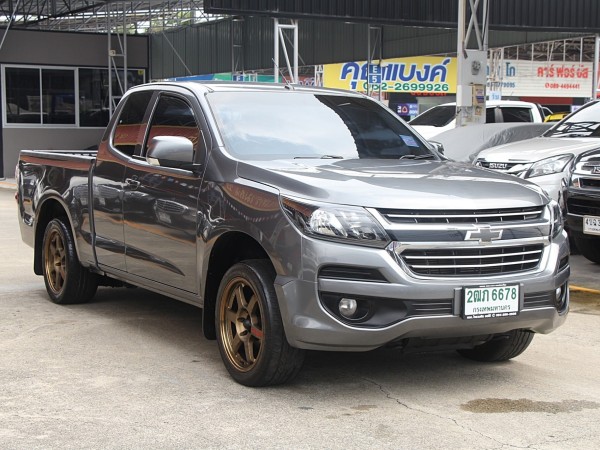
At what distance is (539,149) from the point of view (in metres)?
11.1

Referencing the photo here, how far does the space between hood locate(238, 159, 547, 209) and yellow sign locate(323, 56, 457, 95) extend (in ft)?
111

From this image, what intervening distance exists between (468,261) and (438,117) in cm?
1589

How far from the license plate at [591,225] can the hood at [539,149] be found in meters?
1.62

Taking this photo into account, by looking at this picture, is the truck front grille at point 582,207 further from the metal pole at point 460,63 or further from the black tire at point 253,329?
the metal pole at point 460,63

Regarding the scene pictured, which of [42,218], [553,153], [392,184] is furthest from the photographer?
[553,153]

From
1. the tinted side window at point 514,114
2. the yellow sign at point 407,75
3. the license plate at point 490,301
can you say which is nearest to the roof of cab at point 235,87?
the license plate at point 490,301

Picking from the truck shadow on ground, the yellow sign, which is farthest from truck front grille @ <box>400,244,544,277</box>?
the yellow sign

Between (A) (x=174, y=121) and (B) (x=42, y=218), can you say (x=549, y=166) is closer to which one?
(A) (x=174, y=121)

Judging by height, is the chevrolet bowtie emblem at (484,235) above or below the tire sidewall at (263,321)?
above

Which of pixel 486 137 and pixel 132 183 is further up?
pixel 486 137

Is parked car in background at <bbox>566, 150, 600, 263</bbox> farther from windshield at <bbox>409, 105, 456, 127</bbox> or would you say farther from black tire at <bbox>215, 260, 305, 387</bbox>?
windshield at <bbox>409, 105, 456, 127</bbox>

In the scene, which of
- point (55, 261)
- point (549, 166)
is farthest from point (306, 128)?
point (549, 166)

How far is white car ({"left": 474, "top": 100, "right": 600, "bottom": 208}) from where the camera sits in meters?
10.4

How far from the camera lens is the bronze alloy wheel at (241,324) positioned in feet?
17.6
